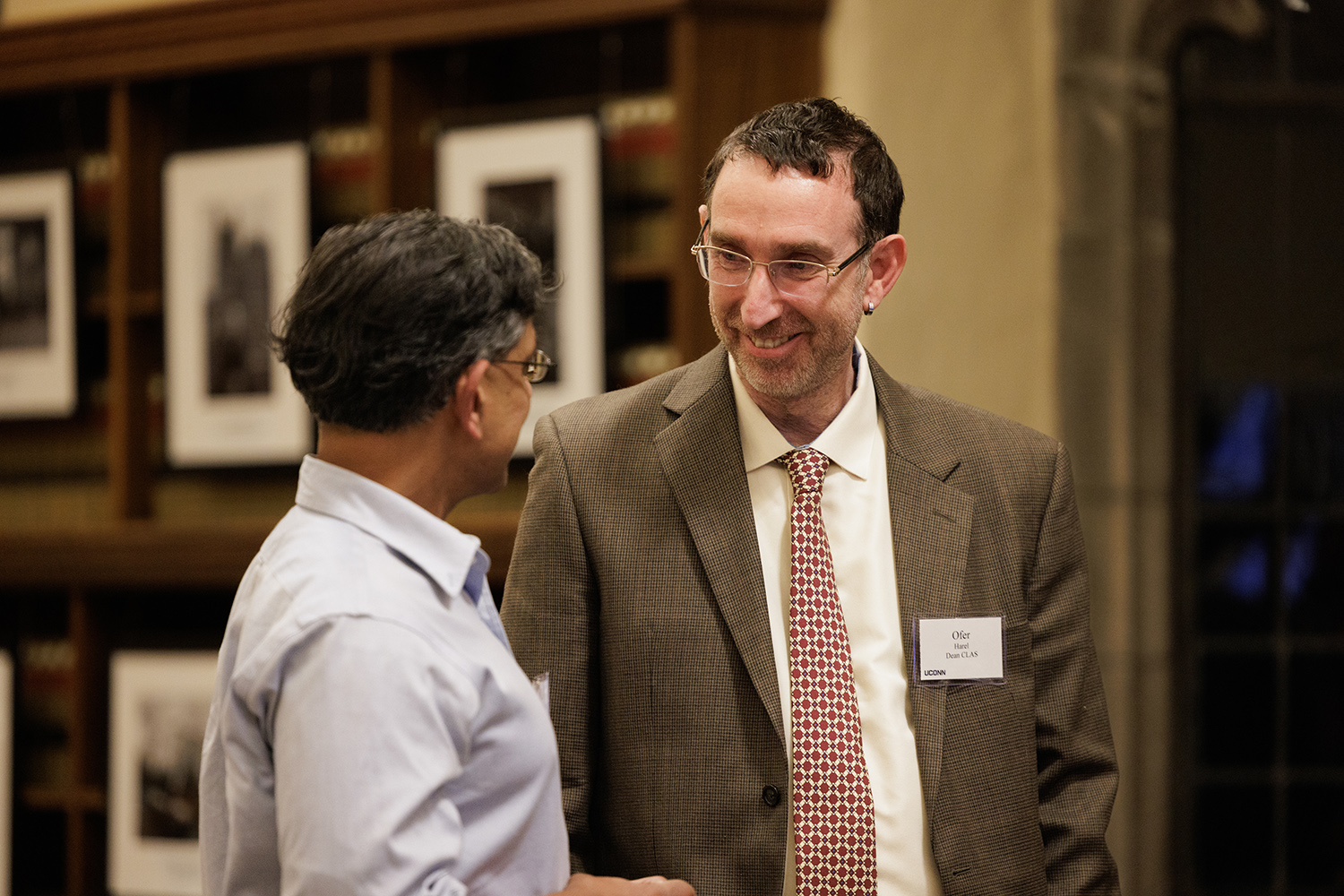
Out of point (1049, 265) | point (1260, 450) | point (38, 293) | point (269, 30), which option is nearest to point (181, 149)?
point (269, 30)

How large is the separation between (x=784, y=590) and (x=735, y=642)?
11 cm

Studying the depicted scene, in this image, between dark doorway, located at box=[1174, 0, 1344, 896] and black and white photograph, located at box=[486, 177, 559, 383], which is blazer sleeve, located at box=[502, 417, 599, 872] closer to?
black and white photograph, located at box=[486, 177, 559, 383]

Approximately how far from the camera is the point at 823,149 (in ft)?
5.95

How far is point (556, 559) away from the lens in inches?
72.8

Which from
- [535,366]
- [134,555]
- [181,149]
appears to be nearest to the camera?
[535,366]

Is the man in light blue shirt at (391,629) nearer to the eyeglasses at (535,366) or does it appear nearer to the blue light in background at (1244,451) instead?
the eyeglasses at (535,366)

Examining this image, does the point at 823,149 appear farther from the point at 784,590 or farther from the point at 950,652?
the point at 950,652

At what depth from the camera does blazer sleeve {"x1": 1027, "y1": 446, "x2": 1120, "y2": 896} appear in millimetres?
1887

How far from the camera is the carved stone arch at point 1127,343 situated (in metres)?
3.54

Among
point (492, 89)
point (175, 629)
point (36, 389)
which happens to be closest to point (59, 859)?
point (175, 629)

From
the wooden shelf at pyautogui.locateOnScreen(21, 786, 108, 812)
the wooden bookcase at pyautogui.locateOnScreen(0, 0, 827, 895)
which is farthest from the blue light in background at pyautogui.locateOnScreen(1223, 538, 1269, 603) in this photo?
the wooden shelf at pyautogui.locateOnScreen(21, 786, 108, 812)

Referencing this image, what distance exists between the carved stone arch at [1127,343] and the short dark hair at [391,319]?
2.57 metres

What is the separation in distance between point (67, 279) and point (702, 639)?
3119 mm

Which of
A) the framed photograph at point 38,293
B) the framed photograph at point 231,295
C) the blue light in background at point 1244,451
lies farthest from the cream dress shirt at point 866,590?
the framed photograph at point 38,293
